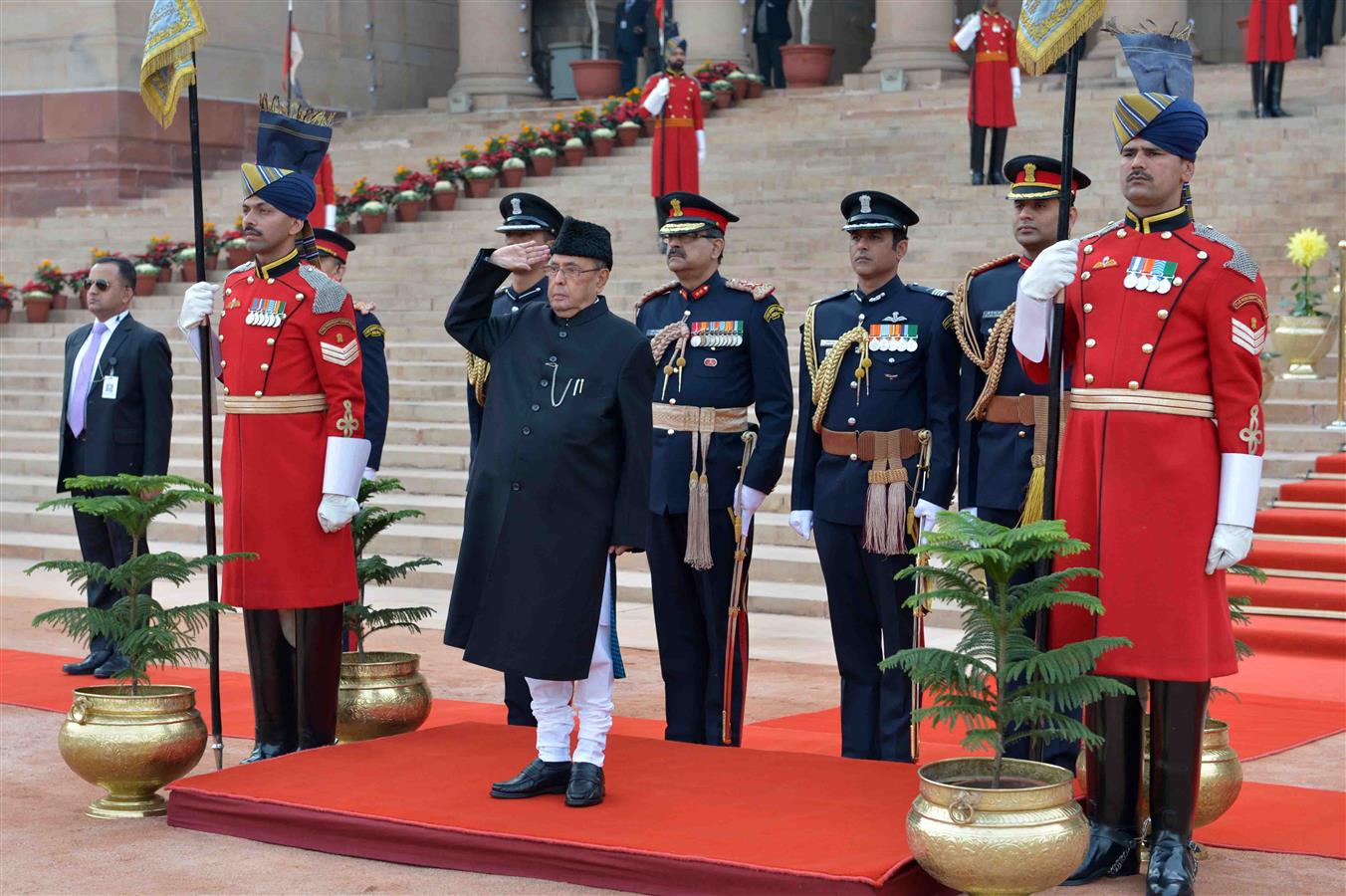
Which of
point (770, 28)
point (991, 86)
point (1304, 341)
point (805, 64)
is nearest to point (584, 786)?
point (1304, 341)

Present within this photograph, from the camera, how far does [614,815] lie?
207 inches

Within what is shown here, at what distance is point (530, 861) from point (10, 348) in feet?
42.0

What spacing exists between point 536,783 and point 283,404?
1.53 m

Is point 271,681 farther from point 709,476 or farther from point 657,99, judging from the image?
point 657,99

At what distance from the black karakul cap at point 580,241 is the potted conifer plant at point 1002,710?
1.37 metres

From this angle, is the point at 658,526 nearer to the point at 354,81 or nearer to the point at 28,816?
the point at 28,816

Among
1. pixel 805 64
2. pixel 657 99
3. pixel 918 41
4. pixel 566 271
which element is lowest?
pixel 566 271

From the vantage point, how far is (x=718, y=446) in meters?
6.46

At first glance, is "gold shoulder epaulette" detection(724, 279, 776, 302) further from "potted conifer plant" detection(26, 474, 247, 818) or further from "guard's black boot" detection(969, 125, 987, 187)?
"guard's black boot" detection(969, 125, 987, 187)

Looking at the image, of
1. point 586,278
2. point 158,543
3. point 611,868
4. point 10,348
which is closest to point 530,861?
point 611,868

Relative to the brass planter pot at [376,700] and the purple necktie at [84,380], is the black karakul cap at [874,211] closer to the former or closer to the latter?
the brass planter pot at [376,700]

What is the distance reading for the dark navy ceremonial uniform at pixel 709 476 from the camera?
253 inches

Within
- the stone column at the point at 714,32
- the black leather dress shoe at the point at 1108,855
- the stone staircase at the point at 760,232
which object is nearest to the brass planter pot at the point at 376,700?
the black leather dress shoe at the point at 1108,855

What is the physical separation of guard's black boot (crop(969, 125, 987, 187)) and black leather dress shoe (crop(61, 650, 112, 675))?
10.0 meters
